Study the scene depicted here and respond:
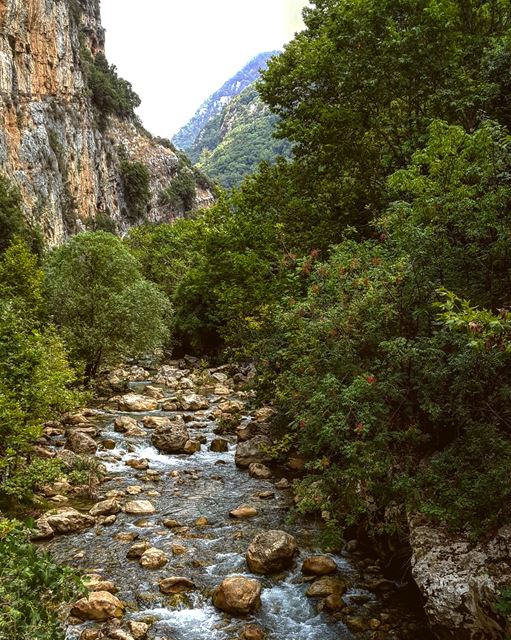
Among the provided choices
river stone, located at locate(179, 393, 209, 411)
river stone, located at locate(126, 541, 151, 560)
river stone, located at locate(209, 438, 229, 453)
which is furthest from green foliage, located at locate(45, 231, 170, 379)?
river stone, located at locate(126, 541, 151, 560)

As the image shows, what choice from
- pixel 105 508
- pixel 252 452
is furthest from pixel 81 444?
pixel 252 452

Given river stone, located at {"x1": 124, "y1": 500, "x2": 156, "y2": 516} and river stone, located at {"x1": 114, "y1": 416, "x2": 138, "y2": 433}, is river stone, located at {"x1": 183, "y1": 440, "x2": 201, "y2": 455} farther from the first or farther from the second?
river stone, located at {"x1": 124, "y1": 500, "x2": 156, "y2": 516}

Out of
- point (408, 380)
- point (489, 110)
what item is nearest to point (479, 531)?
point (408, 380)

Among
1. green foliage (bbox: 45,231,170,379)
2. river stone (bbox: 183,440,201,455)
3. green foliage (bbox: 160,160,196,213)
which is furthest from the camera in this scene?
green foliage (bbox: 160,160,196,213)

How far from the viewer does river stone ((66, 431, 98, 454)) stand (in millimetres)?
15855

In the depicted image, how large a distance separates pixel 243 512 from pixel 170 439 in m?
5.73

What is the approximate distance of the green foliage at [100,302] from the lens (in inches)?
977

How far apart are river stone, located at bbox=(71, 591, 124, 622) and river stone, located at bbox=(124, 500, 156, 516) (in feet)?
12.8

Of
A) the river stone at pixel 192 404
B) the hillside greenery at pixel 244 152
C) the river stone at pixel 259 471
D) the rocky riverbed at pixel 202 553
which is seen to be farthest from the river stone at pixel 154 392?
the hillside greenery at pixel 244 152

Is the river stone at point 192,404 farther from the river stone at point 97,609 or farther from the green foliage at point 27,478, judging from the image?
the river stone at point 97,609

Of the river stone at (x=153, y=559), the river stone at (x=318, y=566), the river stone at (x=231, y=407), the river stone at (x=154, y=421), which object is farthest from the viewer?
the river stone at (x=231, y=407)

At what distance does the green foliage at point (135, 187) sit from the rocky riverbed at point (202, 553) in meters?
83.6

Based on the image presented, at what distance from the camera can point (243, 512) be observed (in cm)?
1188

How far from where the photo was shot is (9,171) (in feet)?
163
